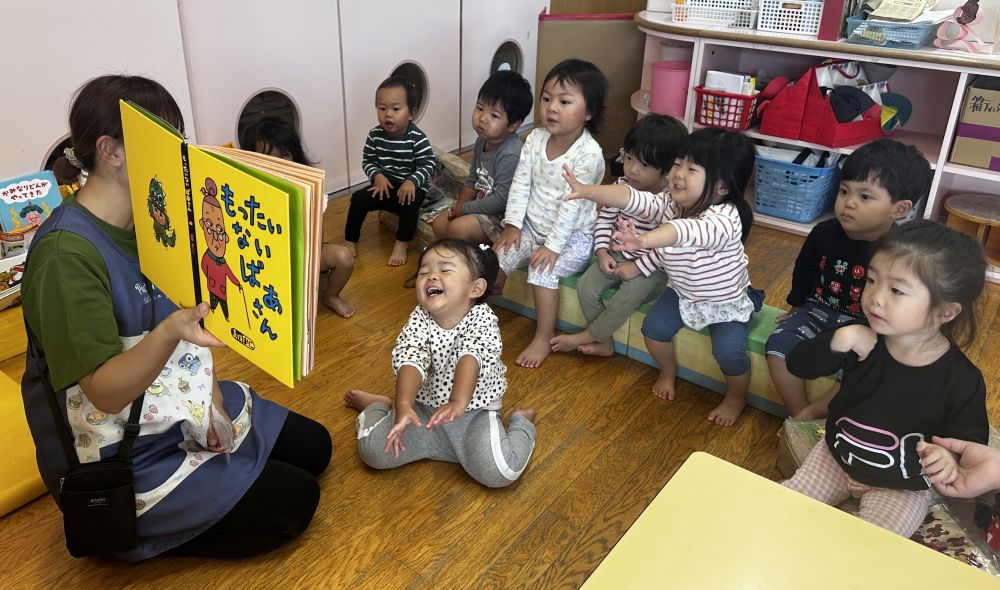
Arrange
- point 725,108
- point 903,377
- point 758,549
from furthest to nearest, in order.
Answer: point 725,108 < point 903,377 < point 758,549

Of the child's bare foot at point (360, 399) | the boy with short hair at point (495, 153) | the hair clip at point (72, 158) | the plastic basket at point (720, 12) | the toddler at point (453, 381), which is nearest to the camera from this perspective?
the hair clip at point (72, 158)

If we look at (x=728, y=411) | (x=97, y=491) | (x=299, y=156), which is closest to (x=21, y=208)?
(x=299, y=156)

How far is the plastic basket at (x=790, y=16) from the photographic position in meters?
3.10

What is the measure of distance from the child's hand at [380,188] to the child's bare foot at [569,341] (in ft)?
3.18

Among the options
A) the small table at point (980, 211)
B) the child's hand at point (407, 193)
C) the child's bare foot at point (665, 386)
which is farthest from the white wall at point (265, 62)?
the small table at point (980, 211)

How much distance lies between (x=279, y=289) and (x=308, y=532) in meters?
0.85

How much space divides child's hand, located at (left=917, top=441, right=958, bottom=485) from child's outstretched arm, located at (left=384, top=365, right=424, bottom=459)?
0.97 m

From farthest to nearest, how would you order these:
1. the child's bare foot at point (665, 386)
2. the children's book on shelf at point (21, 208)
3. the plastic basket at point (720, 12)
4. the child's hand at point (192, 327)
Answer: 1. the plastic basket at point (720, 12)
2. the children's book on shelf at point (21, 208)
3. the child's bare foot at point (665, 386)
4. the child's hand at point (192, 327)

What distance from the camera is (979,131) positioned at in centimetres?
280

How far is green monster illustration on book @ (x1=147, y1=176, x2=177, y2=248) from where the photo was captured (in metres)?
1.17

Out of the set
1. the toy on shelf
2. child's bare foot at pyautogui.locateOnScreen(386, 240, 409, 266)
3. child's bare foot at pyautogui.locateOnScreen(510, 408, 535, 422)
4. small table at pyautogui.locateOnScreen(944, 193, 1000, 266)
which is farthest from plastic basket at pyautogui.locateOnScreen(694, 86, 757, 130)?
child's bare foot at pyautogui.locateOnScreen(510, 408, 535, 422)

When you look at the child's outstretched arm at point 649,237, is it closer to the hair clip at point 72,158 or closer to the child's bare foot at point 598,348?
the child's bare foot at point 598,348

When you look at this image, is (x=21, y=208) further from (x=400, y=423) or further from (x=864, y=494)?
(x=864, y=494)

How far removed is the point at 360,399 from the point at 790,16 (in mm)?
2303
